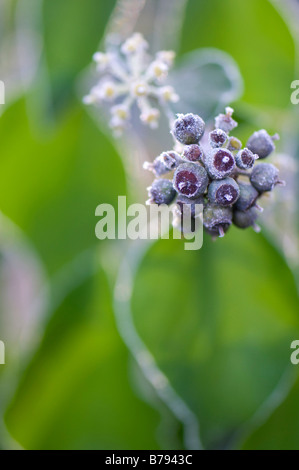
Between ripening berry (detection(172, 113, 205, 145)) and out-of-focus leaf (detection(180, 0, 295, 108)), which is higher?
out-of-focus leaf (detection(180, 0, 295, 108))

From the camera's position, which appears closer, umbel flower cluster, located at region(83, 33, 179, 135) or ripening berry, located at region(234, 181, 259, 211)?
ripening berry, located at region(234, 181, 259, 211)

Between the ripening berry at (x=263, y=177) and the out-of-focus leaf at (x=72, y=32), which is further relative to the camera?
the out-of-focus leaf at (x=72, y=32)

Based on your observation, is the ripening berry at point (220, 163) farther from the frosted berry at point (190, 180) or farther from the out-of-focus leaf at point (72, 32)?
the out-of-focus leaf at point (72, 32)

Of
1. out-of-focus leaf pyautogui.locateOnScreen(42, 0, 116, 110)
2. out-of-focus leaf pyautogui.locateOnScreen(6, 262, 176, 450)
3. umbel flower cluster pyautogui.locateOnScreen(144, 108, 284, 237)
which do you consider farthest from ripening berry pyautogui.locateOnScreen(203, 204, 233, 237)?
out-of-focus leaf pyautogui.locateOnScreen(42, 0, 116, 110)

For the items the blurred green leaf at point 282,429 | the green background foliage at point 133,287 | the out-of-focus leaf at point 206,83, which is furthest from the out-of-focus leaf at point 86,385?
the out-of-focus leaf at point 206,83

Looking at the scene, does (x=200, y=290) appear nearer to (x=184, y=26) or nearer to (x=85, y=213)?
(x=85, y=213)

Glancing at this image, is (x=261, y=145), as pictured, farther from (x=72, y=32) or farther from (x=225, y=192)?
(x=72, y=32)

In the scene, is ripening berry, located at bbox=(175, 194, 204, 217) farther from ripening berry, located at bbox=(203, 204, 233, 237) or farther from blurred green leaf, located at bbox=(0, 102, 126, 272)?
blurred green leaf, located at bbox=(0, 102, 126, 272)

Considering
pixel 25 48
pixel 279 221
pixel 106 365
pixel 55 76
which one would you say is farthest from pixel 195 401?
pixel 25 48
